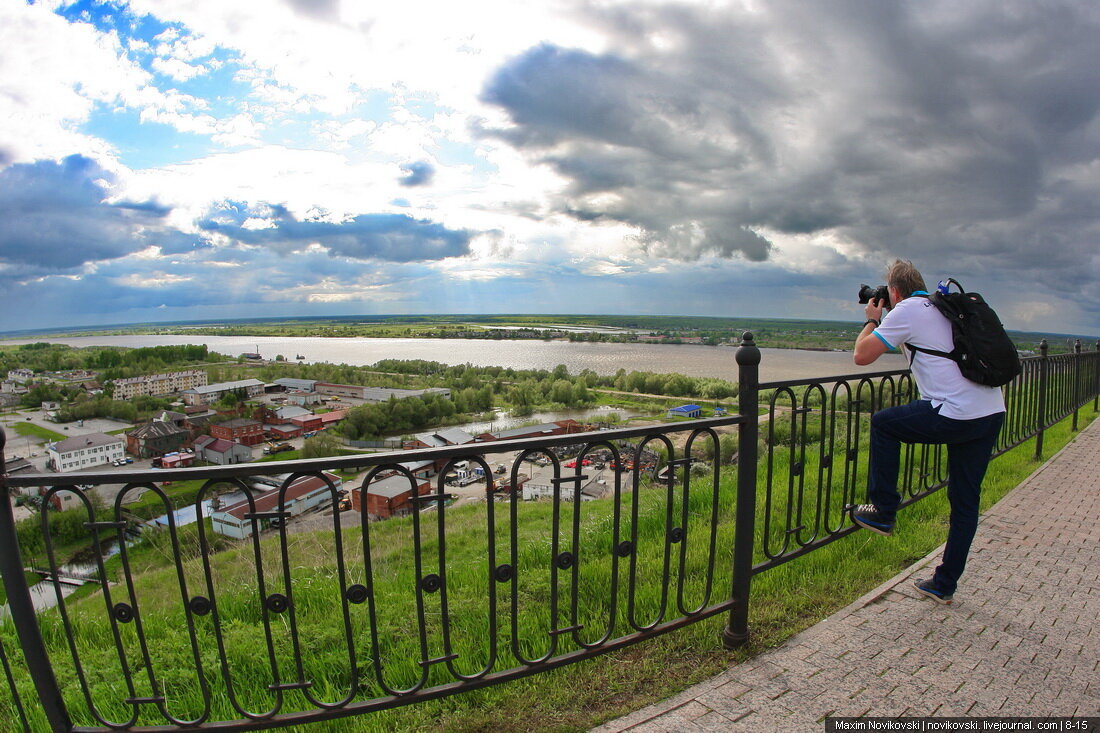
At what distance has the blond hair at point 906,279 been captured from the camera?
3002 millimetres

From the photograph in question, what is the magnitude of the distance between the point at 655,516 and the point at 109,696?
401 cm

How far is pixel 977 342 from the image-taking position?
8.67ft

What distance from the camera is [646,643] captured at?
2.65 metres

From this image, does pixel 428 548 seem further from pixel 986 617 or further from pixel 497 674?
pixel 986 617

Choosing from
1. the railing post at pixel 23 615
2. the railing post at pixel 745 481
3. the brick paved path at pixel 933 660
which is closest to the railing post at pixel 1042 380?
the brick paved path at pixel 933 660

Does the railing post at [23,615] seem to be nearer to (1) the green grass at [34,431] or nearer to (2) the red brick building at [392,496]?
(2) the red brick building at [392,496]

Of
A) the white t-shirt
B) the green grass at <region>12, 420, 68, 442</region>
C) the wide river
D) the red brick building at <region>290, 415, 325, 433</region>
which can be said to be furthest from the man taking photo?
the green grass at <region>12, 420, 68, 442</region>

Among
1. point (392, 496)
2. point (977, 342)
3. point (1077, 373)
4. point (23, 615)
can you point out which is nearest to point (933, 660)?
point (977, 342)

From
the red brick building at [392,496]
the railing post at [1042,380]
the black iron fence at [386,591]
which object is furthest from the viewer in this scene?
the railing post at [1042,380]

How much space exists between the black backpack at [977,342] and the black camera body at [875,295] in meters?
0.34

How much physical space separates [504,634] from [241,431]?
33460 millimetres

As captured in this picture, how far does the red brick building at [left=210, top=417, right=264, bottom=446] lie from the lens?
3003 centimetres

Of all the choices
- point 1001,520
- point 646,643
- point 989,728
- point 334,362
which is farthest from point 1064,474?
point 334,362

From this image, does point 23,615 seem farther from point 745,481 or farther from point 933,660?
point 933,660
